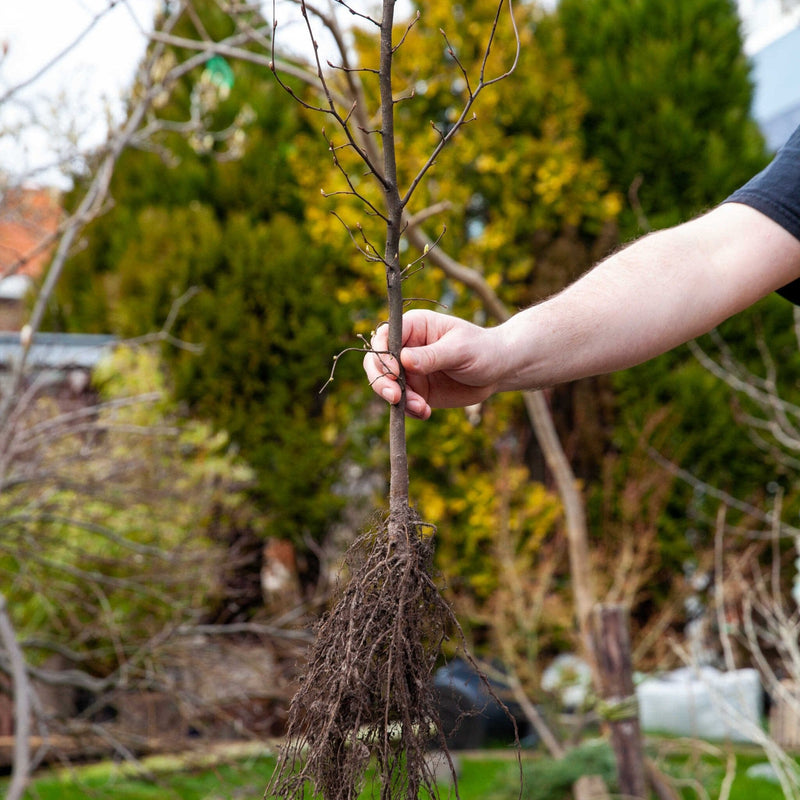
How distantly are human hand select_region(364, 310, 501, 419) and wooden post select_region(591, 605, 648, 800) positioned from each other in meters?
2.50

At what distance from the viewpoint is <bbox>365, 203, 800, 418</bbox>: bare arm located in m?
1.42

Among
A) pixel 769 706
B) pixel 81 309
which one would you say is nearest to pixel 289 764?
pixel 81 309

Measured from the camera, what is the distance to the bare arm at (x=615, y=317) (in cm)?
142


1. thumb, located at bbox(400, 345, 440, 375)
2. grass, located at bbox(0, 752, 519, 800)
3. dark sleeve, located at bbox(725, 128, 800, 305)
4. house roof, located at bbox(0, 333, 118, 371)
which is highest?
house roof, located at bbox(0, 333, 118, 371)

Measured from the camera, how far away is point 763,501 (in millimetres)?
7055

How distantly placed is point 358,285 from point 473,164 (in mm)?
1445

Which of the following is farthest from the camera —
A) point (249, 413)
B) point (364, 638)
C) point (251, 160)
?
point (251, 160)

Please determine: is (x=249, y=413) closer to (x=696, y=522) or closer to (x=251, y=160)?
(x=251, y=160)

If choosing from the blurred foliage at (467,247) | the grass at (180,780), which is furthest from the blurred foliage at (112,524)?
the blurred foliage at (467,247)

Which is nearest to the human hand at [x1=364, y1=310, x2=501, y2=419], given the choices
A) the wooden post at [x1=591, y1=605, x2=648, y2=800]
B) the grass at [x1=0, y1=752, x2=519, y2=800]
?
the wooden post at [x1=591, y1=605, x2=648, y2=800]

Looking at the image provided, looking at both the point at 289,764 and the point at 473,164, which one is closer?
the point at 289,764

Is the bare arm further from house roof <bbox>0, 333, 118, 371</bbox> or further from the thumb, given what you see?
house roof <bbox>0, 333, 118, 371</bbox>

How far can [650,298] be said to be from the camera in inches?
63.6

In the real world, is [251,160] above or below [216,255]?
above
